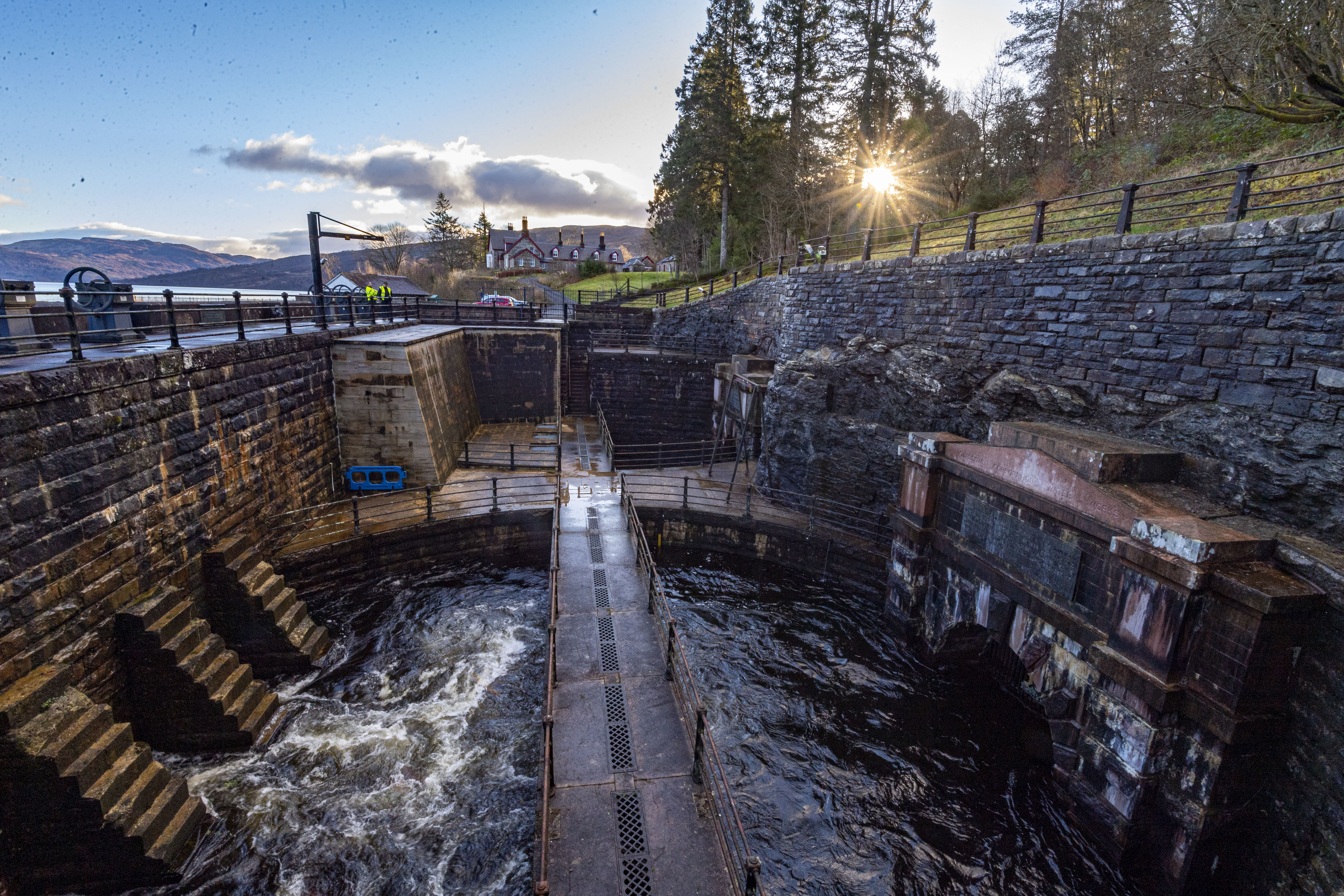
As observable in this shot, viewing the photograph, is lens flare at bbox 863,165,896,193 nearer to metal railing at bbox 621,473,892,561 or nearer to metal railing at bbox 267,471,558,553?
metal railing at bbox 621,473,892,561

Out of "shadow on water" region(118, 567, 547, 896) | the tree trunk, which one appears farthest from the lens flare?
"shadow on water" region(118, 567, 547, 896)

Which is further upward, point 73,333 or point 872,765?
point 73,333

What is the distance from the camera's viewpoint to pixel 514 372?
23062mm

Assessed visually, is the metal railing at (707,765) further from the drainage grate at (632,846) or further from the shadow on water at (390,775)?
the shadow on water at (390,775)

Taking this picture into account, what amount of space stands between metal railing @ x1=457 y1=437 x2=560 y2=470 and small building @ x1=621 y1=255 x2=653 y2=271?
64.1 metres

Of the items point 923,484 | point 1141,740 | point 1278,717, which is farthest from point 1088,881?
point 923,484

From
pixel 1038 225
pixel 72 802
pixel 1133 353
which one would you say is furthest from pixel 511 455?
pixel 1133 353

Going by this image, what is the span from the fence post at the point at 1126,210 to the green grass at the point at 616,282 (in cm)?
3920

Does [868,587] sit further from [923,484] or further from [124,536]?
[124,536]

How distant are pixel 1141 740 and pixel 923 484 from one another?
507 centimetres

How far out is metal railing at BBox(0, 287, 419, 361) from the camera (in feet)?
24.1

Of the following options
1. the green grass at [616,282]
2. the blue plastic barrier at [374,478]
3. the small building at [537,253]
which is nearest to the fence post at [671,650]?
the blue plastic barrier at [374,478]

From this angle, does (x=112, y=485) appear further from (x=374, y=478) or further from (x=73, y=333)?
(x=374, y=478)

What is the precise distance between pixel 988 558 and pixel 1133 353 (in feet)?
11.8
